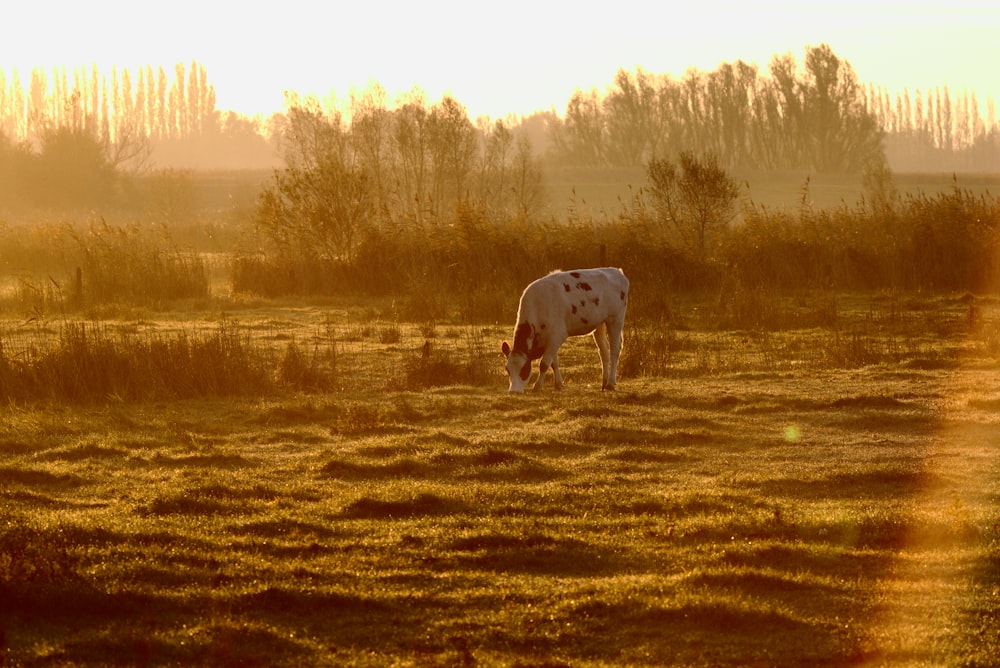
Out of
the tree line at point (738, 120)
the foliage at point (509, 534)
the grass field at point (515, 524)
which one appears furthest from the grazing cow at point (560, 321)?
the tree line at point (738, 120)

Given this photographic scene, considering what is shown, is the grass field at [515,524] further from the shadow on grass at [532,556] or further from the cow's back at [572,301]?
the cow's back at [572,301]

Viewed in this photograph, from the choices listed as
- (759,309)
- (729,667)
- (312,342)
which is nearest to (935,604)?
(729,667)

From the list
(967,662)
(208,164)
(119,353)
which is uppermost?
(208,164)

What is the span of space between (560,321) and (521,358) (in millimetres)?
710

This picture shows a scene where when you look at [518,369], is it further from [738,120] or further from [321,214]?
[738,120]

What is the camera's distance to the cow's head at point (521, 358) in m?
15.9

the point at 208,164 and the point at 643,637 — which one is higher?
the point at 208,164

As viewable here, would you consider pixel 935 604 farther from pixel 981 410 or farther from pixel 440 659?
pixel 981 410

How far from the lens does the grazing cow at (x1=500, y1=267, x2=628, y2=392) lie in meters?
16.0

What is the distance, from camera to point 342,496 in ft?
33.2

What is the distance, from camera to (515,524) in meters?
9.09

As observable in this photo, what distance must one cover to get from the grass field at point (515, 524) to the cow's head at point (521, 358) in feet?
0.87

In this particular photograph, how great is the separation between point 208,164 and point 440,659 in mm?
179574

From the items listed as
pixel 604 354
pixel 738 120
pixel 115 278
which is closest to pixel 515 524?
pixel 604 354
